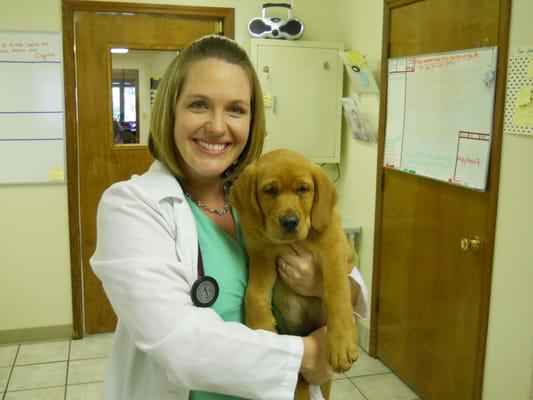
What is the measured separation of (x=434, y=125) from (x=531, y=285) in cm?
94

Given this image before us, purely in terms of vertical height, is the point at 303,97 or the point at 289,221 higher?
the point at 303,97

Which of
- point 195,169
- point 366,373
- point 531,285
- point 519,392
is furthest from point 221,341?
point 366,373

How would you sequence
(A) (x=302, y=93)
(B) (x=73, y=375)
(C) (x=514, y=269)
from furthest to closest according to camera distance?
(A) (x=302, y=93)
(B) (x=73, y=375)
(C) (x=514, y=269)

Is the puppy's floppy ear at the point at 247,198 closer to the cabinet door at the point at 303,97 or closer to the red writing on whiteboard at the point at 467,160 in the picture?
the red writing on whiteboard at the point at 467,160

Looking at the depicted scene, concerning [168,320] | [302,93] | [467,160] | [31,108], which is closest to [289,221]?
[168,320]

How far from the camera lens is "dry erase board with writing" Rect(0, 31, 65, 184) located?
11.0 ft

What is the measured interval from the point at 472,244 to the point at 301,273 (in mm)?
1452

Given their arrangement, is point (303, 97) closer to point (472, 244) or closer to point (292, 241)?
point (472, 244)

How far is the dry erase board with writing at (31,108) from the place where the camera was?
3346 millimetres

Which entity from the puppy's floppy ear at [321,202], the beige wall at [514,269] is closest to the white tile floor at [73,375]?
the beige wall at [514,269]

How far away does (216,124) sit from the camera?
120 cm

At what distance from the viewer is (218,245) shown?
1.25m

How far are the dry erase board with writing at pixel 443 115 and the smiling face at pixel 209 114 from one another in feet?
5.01

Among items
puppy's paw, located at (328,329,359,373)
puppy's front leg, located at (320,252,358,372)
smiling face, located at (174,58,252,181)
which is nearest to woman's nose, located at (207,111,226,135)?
smiling face, located at (174,58,252,181)
